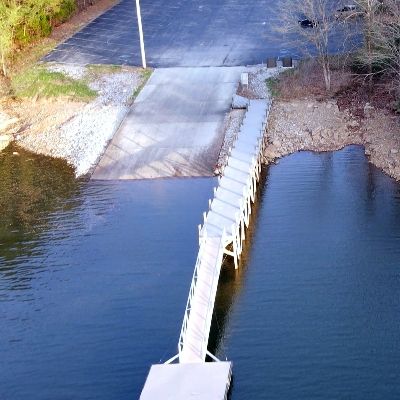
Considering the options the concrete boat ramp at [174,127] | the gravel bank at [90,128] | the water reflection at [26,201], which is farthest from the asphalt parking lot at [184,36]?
the water reflection at [26,201]

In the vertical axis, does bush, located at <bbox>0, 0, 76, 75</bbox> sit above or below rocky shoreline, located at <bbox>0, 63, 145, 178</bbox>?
above

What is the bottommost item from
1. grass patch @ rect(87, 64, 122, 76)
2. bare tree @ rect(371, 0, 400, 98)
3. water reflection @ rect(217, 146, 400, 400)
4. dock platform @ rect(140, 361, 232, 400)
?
water reflection @ rect(217, 146, 400, 400)

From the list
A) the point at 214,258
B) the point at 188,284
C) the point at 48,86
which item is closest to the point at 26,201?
the point at 188,284

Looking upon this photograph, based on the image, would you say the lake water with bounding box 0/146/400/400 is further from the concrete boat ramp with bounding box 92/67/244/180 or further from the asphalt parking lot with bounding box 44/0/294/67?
the asphalt parking lot with bounding box 44/0/294/67

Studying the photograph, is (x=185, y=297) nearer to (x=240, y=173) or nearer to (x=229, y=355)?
(x=229, y=355)

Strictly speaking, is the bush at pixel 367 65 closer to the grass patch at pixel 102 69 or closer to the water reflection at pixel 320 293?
the water reflection at pixel 320 293

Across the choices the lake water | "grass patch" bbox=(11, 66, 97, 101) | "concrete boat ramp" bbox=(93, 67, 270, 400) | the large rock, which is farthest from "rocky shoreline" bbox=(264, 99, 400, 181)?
"grass patch" bbox=(11, 66, 97, 101)
